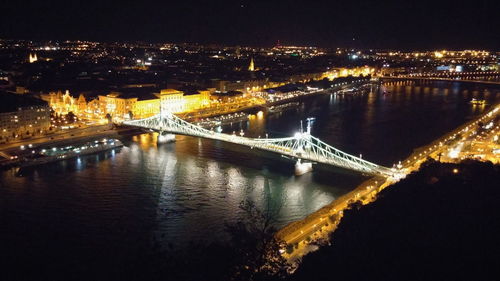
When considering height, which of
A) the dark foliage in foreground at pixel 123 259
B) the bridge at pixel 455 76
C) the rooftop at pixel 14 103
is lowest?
the dark foliage in foreground at pixel 123 259

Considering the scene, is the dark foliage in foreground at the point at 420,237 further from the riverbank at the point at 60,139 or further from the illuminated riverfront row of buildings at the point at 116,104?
the illuminated riverfront row of buildings at the point at 116,104

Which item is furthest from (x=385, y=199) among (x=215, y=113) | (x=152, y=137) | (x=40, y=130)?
(x=215, y=113)

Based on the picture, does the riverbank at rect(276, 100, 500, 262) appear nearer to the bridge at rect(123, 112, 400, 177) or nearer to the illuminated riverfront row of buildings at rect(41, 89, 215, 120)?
the bridge at rect(123, 112, 400, 177)

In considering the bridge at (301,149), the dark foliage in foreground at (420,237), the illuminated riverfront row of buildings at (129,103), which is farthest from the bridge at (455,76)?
the dark foliage in foreground at (420,237)

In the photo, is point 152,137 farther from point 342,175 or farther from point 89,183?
point 342,175

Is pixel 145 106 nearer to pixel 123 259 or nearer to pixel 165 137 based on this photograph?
pixel 165 137

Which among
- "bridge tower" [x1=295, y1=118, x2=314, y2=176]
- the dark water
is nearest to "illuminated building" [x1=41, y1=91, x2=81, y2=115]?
the dark water
